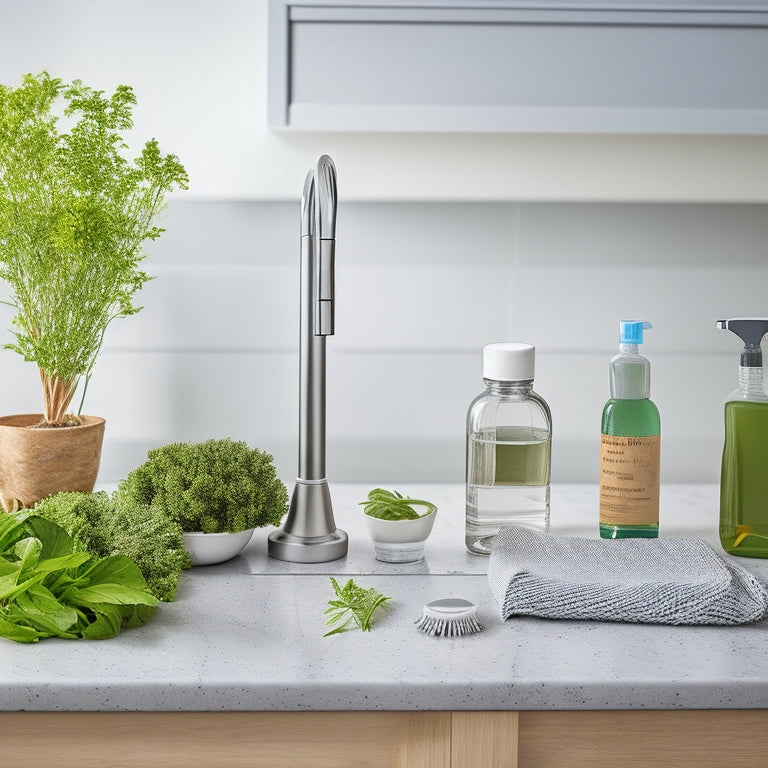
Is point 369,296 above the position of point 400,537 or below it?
above

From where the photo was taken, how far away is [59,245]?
931mm

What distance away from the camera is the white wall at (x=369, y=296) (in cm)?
124

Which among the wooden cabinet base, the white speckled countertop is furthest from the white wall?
the wooden cabinet base

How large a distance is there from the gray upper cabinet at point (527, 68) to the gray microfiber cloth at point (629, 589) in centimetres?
62

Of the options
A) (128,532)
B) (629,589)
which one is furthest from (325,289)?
(629,589)

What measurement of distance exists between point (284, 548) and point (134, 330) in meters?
0.52

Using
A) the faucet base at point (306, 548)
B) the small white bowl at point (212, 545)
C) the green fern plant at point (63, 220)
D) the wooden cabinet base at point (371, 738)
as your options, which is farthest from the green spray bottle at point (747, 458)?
the green fern plant at point (63, 220)

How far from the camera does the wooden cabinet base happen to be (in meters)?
0.64

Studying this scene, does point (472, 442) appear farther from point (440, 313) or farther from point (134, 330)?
point (134, 330)

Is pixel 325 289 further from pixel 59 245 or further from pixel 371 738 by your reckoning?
pixel 371 738

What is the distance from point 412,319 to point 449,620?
655 mm

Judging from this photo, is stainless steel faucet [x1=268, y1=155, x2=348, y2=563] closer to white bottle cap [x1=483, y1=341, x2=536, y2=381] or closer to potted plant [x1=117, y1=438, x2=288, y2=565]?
potted plant [x1=117, y1=438, x2=288, y2=565]

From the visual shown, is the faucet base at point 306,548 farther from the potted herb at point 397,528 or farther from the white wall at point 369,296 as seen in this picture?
the white wall at point 369,296

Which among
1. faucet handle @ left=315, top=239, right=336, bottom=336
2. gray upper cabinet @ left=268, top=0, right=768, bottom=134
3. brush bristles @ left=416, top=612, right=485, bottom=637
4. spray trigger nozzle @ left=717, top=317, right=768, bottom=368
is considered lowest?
brush bristles @ left=416, top=612, right=485, bottom=637
